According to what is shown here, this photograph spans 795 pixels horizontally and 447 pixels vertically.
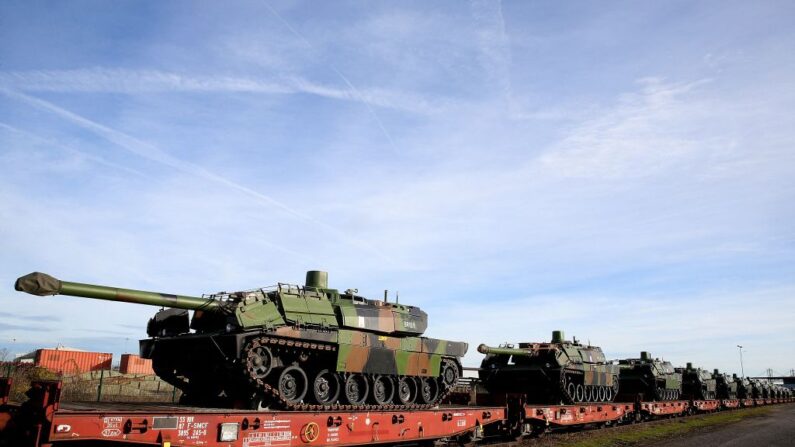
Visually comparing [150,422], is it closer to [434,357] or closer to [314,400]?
[314,400]

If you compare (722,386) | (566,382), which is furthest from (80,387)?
(722,386)

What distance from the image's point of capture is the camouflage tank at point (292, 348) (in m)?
13.7

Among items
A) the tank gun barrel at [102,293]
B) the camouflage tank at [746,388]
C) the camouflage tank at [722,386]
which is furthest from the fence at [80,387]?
the camouflage tank at [746,388]

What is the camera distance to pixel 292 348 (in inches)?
576

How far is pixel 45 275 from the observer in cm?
989

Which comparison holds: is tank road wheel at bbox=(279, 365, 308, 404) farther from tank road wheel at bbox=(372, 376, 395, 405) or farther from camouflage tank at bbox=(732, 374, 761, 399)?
camouflage tank at bbox=(732, 374, 761, 399)

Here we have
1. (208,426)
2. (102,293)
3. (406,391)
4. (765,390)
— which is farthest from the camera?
(765,390)

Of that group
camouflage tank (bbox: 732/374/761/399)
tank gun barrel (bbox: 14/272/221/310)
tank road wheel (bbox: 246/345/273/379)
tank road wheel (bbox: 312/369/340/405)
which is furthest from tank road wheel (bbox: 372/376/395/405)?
camouflage tank (bbox: 732/374/761/399)

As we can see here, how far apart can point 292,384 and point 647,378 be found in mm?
27375

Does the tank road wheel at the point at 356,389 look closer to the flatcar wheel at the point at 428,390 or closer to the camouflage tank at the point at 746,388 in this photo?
the flatcar wheel at the point at 428,390

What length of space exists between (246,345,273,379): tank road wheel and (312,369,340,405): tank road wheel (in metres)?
1.46

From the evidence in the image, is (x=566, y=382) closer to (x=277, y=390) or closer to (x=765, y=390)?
(x=277, y=390)

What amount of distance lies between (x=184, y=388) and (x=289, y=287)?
4.06 metres

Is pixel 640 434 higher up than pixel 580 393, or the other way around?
pixel 580 393
